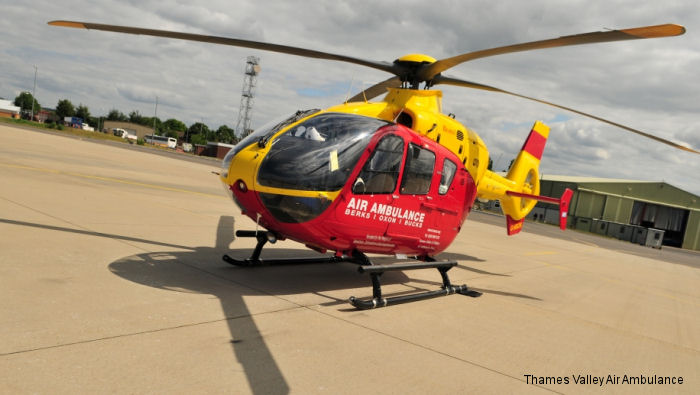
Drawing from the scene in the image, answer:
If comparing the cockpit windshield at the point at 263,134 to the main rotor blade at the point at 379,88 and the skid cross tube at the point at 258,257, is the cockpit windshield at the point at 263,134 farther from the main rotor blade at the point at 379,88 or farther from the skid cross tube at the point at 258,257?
the main rotor blade at the point at 379,88

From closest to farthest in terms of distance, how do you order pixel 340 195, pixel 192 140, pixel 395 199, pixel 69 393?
pixel 69 393 < pixel 340 195 < pixel 395 199 < pixel 192 140

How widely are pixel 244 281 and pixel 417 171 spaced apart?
110 inches

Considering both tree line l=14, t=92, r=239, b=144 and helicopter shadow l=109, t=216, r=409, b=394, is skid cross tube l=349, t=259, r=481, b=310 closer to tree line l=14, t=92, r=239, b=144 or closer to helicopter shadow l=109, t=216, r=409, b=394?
helicopter shadow l=109, t=216, r=409, b=394

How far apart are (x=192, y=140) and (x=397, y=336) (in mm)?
157998

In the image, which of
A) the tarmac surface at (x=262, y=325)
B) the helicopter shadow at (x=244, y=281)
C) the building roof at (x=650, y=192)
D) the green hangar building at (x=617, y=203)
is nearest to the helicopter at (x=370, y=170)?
the helicopter shadow at (x=244, y=281)

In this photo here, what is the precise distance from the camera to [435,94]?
757 centimetres

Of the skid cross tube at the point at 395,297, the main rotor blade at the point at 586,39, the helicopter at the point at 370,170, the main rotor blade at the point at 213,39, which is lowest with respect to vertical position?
the skid cross tube at the point at 395,297

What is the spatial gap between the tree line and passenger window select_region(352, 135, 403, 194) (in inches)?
5326

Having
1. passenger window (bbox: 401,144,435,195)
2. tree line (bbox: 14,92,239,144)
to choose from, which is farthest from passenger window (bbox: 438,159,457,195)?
tree line (bbox: 14,92,239,144)

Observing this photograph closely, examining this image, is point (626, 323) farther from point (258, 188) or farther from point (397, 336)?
point (258, 188)

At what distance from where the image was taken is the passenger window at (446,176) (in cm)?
707

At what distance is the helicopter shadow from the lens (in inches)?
141

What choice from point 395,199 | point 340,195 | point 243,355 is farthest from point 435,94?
point 243,355

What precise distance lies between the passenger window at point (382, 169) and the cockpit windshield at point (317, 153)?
0.21 metres
